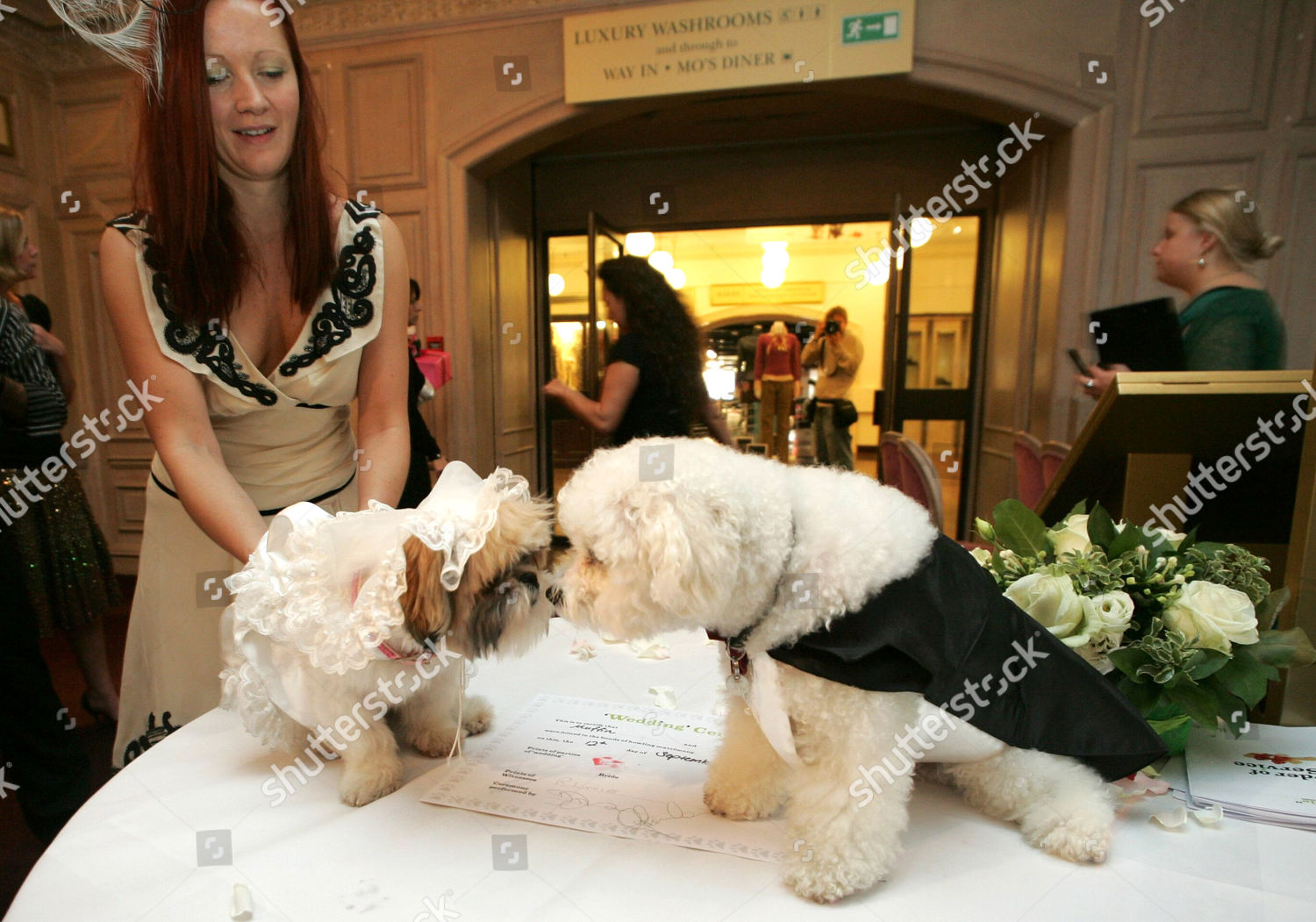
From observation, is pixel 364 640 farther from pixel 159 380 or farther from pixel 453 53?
pixel 453 53

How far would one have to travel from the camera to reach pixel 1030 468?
261 centimetres

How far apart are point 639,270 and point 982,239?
3.60m

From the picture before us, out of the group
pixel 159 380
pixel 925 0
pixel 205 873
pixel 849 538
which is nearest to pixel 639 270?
pixel 159 380

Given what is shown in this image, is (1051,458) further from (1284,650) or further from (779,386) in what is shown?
(779,386)

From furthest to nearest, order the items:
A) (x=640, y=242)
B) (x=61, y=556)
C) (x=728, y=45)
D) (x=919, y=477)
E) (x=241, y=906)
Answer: (x=640, y=242) → (x=728, y=45) → (x=919, y=477) → (x=61, y=556) → (x=241, y=906)

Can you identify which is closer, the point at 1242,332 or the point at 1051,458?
the point at 1242,332

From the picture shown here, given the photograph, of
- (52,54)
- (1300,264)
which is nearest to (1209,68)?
(1300,264)

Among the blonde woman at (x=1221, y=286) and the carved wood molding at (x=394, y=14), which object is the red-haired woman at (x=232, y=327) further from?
the carved wood molding at (x=394, y=14)

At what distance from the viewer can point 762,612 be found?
0.72 m

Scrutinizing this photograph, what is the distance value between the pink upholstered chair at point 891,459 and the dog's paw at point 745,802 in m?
1.91

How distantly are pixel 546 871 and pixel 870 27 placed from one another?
13.0 feet

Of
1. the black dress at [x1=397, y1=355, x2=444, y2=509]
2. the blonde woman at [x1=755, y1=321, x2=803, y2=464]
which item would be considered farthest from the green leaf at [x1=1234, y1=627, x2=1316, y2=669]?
the blonde woman at [x1=755, y1=321, x2=803, y2=464]

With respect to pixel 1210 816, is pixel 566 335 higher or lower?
higher

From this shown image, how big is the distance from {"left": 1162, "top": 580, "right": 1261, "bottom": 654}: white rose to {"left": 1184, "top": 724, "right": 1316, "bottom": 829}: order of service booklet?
0.18m
